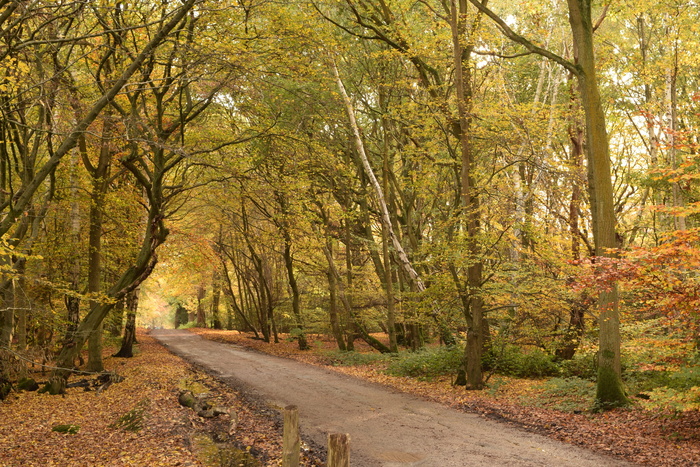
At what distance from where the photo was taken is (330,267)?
2012 centimetres

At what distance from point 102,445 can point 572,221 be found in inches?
503

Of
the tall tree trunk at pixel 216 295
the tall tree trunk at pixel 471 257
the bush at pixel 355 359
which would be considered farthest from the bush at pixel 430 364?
the tall tree trunk at pixel 216 295

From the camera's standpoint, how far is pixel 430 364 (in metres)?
14.1

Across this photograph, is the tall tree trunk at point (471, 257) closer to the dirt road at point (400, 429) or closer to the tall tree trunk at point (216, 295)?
the dirt road at point (400, 429)

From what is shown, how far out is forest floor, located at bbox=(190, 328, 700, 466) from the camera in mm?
6691

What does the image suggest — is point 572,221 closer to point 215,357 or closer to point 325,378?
point 325,378

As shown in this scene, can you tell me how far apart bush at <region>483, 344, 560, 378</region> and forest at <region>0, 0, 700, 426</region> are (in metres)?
0.09

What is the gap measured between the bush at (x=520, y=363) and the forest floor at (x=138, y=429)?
6636 mm

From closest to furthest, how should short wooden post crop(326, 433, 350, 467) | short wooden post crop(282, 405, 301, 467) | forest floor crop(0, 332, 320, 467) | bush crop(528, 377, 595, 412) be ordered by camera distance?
short wooden post crop(326, 433, 350, 467) → short wooden post crop(282, 405, 301, 467) → forest floor crop(0, 332, 320, 467) → bush crop(528, 377, 595, 412)

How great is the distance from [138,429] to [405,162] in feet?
47.2

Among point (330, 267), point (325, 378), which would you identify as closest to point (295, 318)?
point (330, 267)

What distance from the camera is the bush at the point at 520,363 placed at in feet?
43.4

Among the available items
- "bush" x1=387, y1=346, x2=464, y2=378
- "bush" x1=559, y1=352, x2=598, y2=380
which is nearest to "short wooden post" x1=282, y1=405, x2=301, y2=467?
"bush" x1=387, y1=346, x2=464, y2=378

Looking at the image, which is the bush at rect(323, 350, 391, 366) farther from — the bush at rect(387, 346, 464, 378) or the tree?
the tree
